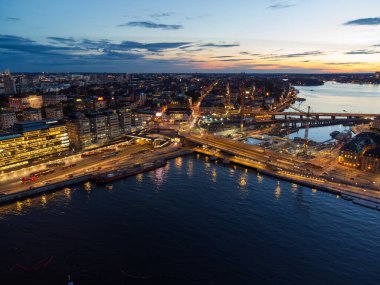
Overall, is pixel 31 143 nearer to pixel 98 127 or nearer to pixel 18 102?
pixel 98 127

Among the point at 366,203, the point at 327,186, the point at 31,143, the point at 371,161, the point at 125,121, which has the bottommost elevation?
the point at 366,203

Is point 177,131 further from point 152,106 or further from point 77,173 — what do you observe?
point 152,106

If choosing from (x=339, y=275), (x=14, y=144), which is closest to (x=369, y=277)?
(x=339, y=275)

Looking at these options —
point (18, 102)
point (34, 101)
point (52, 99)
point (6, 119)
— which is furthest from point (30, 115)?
point (34, 101)

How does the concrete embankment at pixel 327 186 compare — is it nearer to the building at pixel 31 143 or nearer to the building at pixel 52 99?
the building at pixel 31 143

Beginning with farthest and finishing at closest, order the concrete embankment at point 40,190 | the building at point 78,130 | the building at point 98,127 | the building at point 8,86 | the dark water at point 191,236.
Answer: the building at point 8,86 < the building at point 98,127 < the building at point 78,130 < the concrete embankment at point 40,190 < the dark water at point 191,236

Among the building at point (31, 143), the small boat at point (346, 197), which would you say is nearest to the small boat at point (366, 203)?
the small boat at point (346, 197)
